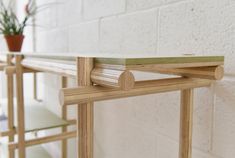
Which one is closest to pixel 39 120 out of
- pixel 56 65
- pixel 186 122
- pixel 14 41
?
pixel 14 41

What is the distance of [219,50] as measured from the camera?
634 mm

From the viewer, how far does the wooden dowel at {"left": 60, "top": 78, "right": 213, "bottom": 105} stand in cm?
42

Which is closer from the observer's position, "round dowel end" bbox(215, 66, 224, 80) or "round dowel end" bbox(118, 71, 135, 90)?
"round dowel end" bbox(118, 71, 135, 90)

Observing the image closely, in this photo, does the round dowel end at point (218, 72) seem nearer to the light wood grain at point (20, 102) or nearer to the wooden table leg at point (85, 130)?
the wooden table leg at point (85, 130)

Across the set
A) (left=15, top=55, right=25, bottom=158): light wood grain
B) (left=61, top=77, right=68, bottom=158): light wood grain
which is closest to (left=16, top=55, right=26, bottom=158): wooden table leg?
(left=15, top=55, right=25, bottom=158): light wood grain

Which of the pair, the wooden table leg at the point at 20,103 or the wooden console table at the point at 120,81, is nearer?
the wooden console table at the point at 120,81

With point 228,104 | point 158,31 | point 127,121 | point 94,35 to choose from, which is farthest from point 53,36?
point 228,104

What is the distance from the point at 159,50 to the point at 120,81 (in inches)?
18.1

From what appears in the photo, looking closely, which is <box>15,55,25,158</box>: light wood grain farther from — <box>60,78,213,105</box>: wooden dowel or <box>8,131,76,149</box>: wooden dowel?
<box>60,78,213,105</box>: wooden dowel

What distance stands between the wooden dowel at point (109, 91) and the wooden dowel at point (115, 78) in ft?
0.07

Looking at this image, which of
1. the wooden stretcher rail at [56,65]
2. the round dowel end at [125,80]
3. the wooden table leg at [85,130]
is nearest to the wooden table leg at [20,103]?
the wooden stretcher rail at [56,65]

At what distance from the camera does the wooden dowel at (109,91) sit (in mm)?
419

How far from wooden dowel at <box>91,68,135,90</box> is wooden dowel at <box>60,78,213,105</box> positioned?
0.02 metres

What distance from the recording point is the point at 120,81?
0.40 meters
